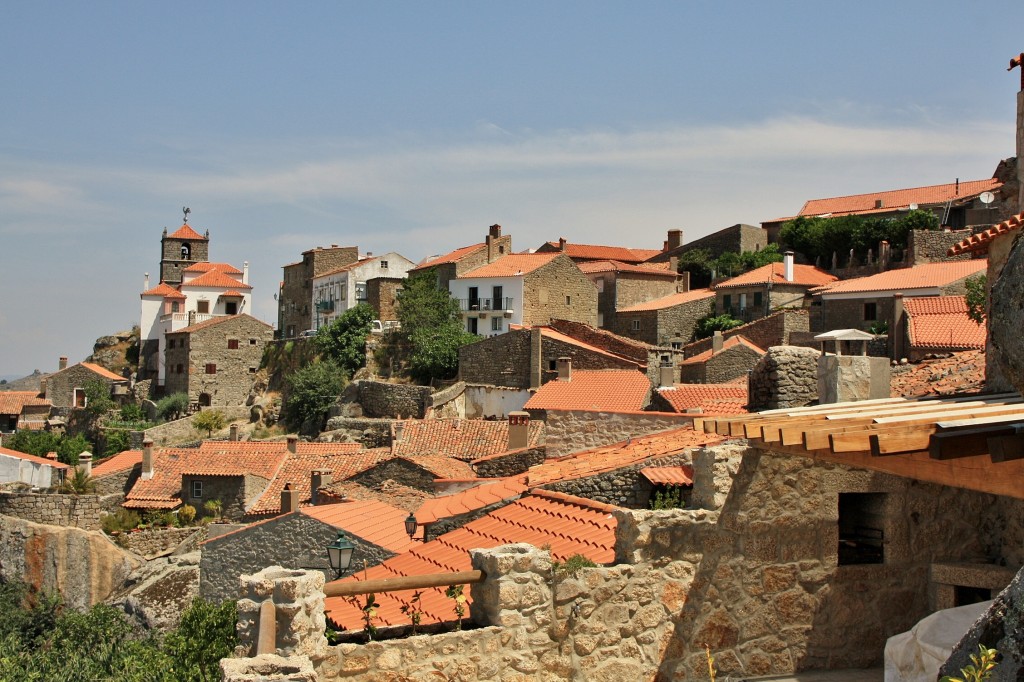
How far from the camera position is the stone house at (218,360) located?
211 feet

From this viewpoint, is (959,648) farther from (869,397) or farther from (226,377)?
(226,377)

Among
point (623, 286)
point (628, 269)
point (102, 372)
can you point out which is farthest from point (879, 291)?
point (102, 372)

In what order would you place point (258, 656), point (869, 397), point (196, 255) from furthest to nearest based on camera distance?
1. point (196, 255)
2. point (869, 397)
3. point (258, 656)

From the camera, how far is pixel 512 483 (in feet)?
41.0

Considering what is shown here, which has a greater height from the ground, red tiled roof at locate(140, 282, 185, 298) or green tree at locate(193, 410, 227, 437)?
red tiled roof at locate(140, 282, 185, 298)

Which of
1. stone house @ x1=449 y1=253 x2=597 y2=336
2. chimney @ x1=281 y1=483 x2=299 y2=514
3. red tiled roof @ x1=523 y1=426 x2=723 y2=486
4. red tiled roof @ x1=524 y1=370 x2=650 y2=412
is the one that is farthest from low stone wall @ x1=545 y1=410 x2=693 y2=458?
stone house @ x1=449 y1=253 x2=597 y2=336

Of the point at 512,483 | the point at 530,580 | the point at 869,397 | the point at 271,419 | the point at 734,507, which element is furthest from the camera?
the point at 271,419

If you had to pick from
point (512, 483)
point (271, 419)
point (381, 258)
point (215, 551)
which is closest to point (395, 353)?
point (271, 419)

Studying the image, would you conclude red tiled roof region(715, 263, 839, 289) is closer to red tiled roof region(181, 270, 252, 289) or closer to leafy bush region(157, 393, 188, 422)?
leafy bush region(157, 393, 188, 422)

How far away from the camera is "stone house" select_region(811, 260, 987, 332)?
127 ft

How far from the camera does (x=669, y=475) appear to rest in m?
10.7

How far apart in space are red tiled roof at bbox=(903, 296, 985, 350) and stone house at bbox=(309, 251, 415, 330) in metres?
37.9

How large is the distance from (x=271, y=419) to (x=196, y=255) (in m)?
33.3

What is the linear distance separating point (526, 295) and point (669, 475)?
140 feet
